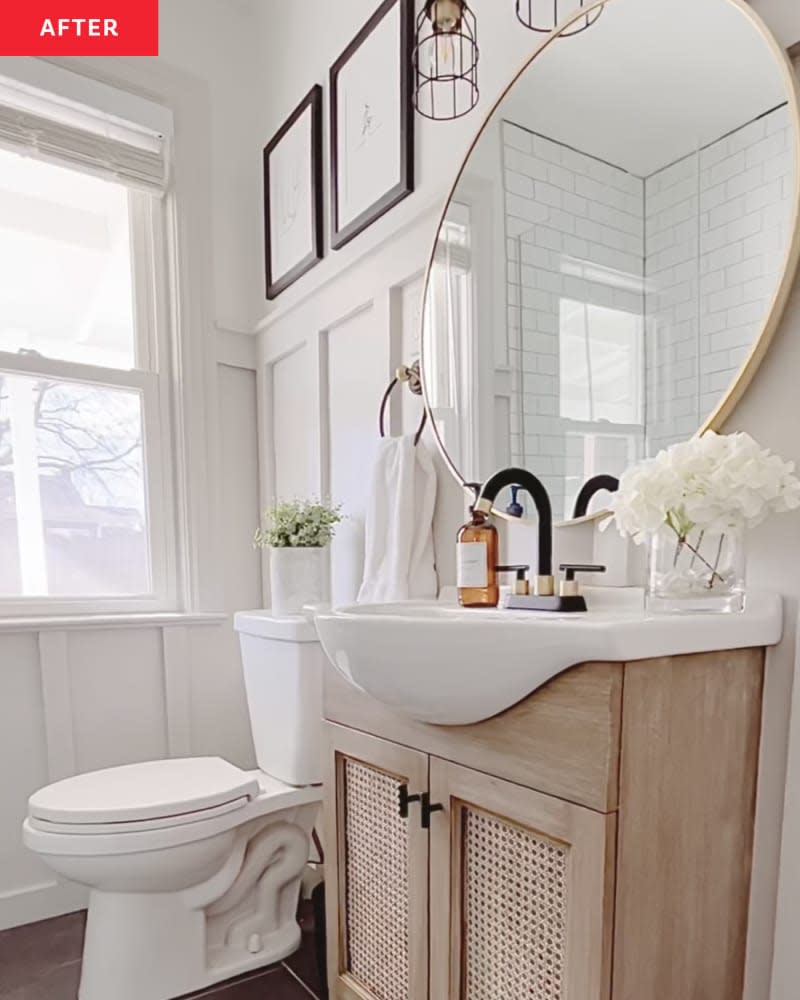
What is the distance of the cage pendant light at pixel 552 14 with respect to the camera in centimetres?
112

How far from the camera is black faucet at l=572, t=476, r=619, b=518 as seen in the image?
111 cm

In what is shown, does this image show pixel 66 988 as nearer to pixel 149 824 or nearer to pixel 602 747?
pixel 149 824

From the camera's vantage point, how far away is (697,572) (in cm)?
89

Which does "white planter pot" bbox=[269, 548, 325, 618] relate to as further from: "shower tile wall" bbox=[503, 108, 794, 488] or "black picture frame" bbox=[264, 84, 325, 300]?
"black picture frame" bbox=[264, 84, 325, 300]

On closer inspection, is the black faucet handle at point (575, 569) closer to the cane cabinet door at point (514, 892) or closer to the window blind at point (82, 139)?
the cane cabinet door at point (514, 892)

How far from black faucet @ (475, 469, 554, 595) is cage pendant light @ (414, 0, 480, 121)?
801 mm

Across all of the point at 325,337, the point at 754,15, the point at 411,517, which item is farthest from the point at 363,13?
the point at 411,517

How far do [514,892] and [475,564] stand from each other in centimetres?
51

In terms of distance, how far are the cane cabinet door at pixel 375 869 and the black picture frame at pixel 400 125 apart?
1.19 meters

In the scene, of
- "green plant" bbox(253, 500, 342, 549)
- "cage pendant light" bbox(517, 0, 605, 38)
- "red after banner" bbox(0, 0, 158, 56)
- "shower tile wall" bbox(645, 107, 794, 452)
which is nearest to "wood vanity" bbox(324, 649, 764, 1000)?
"shower tile wall" bbox(645, 107, 794, 452)

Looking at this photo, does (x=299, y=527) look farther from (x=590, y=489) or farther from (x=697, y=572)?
(x=697, y=572)

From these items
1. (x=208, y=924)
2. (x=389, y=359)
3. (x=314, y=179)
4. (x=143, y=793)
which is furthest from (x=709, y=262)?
(x=208, y=924)

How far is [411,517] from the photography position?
4.82 ft

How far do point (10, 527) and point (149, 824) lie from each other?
1.00 metres
